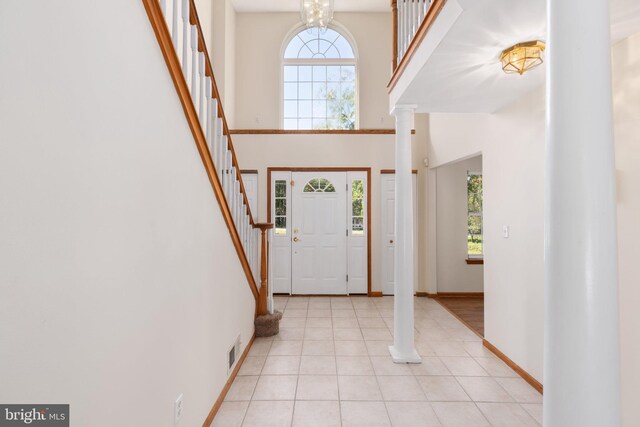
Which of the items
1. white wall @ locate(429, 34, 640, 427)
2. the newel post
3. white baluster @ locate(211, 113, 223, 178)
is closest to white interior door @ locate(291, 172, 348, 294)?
the newel post

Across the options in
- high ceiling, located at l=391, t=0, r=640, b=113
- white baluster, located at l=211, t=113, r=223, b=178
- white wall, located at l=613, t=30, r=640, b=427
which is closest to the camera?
high ceiling, located at l=391, t=0, r=640, b=113

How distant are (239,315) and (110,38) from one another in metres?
2.36

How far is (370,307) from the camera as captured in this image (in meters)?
4.96

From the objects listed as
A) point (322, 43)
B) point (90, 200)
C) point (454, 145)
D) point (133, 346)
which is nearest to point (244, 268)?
point (133, 346)

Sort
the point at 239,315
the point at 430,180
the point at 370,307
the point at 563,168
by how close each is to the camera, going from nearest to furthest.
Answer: the point at 563,168
the point at 239,315
the point at 370,307
the point at 430,180

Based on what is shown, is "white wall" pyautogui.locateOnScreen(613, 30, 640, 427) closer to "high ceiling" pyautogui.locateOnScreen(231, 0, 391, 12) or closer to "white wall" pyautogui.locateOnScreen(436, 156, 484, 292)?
"white wall" pyautogui.locateOnScreen(436, 156, 484, 292)

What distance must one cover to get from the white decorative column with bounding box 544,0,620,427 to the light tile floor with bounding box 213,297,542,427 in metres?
1.52

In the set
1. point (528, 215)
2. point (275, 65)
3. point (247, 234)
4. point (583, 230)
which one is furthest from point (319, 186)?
point (583, 230)

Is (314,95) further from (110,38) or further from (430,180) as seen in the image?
(110,38)

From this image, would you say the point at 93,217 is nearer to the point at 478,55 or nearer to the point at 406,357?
the point at 478,55

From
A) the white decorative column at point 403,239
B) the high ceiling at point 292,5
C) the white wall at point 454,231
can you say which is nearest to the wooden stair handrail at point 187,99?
the white decorative column at point 403,239

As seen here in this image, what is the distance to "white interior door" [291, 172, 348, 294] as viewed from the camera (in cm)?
561

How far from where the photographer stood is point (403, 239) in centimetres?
324

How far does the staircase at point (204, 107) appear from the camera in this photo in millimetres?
1579
